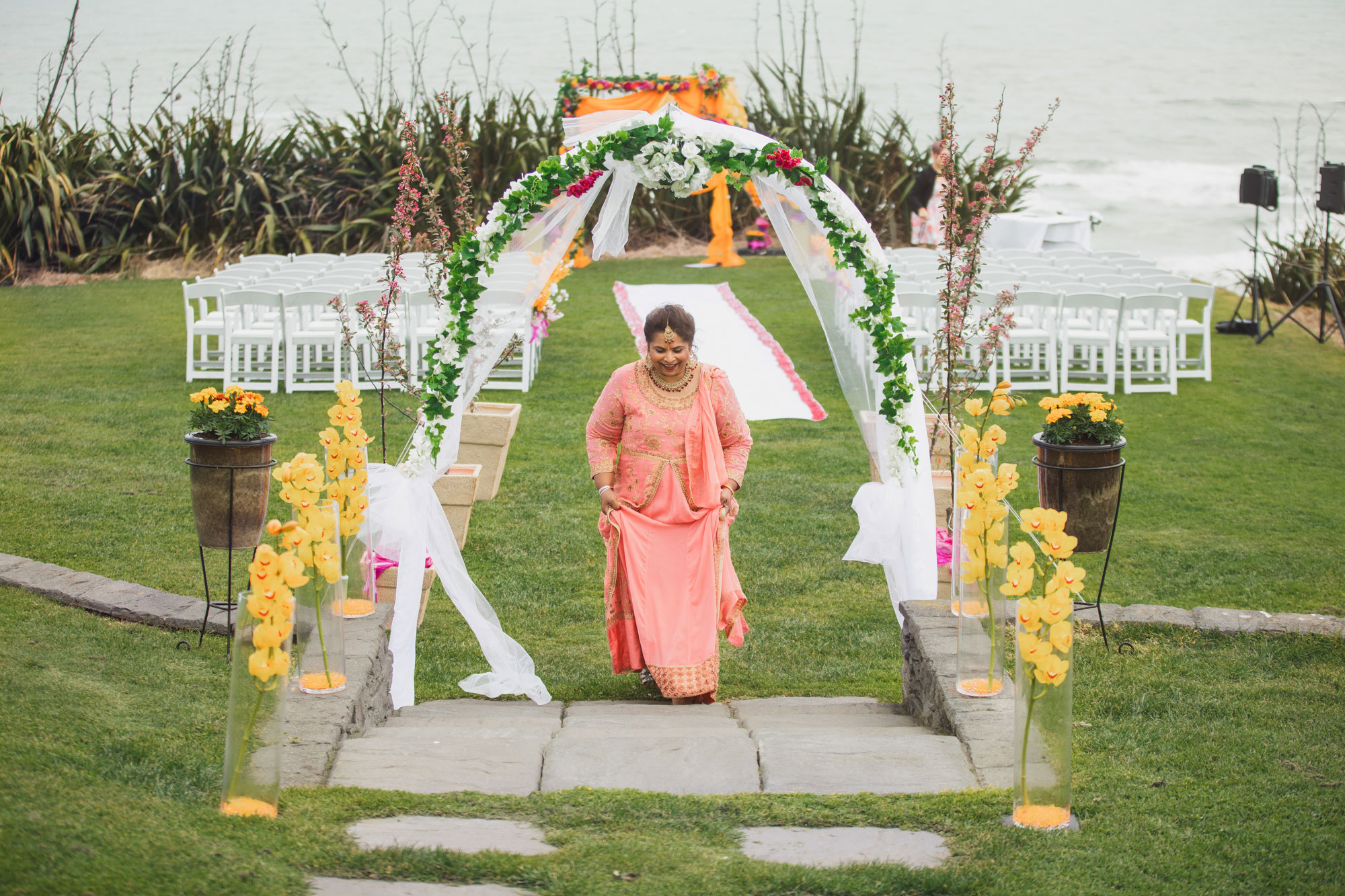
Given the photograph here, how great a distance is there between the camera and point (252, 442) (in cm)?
492

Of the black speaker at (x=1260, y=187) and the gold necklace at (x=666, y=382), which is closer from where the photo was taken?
the gold necklace at (x=666, y=382)

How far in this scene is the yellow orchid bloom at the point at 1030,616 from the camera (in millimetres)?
3186

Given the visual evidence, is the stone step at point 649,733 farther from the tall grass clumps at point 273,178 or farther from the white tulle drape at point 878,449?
the tall grass clumps at point 273,178

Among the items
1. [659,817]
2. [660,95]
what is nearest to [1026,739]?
[659,817]

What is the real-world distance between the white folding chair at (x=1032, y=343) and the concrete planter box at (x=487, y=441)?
13.2 feet

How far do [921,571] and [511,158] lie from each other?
41.9ft

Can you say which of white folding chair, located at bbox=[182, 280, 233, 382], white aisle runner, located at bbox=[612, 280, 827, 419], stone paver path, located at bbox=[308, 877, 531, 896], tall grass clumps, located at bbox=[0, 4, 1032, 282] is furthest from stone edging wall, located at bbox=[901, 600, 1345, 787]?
tall grass clumps, located at bbox=[0, 4, 1032, 282]

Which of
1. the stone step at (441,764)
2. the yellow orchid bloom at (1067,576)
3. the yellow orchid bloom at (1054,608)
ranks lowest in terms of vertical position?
the stone step at (441,764)


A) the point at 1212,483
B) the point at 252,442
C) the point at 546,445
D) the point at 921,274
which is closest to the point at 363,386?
the point at 546,445

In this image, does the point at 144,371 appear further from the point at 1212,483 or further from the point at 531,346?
the point at 1212,483

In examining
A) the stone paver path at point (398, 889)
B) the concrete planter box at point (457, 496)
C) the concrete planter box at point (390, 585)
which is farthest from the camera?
the concrete planter box at point (457, 496)

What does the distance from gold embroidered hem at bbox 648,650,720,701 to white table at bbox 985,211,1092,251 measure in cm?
1117

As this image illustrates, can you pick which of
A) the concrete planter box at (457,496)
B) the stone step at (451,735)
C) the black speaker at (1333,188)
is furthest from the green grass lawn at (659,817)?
the black speaker at (1333,188)

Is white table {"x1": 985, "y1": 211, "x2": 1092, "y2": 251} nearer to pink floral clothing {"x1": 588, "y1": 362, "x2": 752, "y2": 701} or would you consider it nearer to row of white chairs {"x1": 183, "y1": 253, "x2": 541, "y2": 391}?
row of white chairs {"x1": 183, "y1": 253, "x2": 541, "y2": 391}
